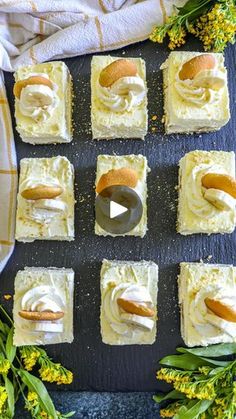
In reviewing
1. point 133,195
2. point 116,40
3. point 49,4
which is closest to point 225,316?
point 133,195

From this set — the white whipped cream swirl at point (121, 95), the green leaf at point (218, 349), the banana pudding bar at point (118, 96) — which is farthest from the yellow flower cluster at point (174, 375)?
the white whipped cream swirl at point (121, 95)

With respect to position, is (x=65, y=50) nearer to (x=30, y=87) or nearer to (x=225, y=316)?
(x=30, y=87)

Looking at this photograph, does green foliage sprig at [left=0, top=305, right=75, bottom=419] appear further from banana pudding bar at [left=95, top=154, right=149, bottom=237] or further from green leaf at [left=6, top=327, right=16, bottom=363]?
banana pudding bar at [left=95, top=154, right=149, bottom=237]

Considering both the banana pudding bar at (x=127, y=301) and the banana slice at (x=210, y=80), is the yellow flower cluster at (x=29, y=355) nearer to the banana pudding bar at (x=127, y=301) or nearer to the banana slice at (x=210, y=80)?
the banana pudding bar at (x=127, y=301)

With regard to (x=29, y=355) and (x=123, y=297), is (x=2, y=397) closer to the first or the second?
(x=29, y=355)

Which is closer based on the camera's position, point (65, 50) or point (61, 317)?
point (61, 317)

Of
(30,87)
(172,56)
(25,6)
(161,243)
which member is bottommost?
(161,243)
